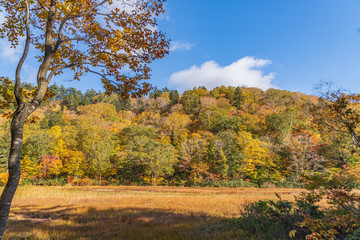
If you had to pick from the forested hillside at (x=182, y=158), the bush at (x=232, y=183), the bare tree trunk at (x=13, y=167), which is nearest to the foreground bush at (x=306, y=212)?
the bare tree trunk at (x=13, y=167)

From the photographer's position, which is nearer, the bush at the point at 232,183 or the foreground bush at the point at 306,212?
the foreground bush at the point at 306,212

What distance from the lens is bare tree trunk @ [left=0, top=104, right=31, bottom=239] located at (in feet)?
9.86

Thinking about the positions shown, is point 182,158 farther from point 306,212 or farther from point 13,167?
point 13,167

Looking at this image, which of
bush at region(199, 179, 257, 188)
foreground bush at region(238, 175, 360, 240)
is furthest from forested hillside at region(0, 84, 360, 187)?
foreground bush at region(238, 175, 360, 240)

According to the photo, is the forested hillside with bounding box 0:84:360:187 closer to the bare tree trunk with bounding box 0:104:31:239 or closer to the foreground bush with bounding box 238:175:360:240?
the foreground bush with bounding box 238:175:360:240

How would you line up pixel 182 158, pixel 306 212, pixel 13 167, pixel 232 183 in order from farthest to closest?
pixel 182 158 → pixel 232 183 → pixel 306 212 → pixel 13 167

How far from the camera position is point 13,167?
3115mm

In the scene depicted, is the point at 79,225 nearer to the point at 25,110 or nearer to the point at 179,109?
the point at 25,110

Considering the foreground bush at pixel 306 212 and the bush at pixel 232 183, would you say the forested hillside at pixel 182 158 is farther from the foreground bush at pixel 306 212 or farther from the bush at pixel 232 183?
the foreground bush at pixel 306 212

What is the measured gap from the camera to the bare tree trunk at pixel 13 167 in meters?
3.01

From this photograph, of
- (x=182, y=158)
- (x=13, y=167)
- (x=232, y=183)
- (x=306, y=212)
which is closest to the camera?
(x=13, y=167)

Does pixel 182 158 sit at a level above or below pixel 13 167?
below

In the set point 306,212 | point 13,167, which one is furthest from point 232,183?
point 13,167

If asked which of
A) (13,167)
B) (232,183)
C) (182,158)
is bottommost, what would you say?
(232,183)
